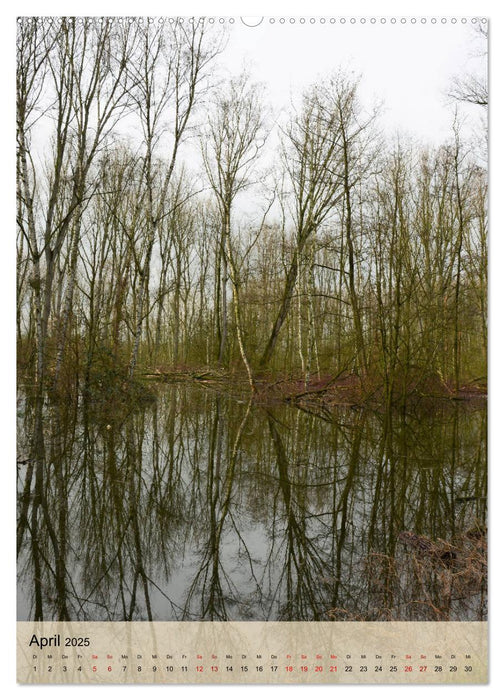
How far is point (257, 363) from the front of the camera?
782 cm

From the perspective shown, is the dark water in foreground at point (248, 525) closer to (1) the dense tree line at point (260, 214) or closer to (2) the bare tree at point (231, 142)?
(1) the dense tree line at point (260, 214)

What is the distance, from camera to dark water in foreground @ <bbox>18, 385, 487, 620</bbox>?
8.39 ft

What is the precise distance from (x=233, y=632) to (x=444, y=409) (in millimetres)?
5178

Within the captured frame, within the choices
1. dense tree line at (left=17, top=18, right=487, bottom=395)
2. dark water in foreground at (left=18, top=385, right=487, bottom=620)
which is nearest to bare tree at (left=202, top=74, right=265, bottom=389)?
dense tree line at (left=17, top=18, right=487, bottom=395)

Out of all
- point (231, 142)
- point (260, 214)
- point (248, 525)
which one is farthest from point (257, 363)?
point (248, 525)

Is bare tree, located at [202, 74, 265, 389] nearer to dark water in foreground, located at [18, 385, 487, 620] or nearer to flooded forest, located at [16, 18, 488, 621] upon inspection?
flooded forest, located at [16, 18, 488, 621]

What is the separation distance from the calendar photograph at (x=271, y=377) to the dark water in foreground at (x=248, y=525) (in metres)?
0.02

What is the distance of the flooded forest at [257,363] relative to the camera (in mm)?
2828

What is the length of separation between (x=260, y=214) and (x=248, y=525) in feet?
12.8

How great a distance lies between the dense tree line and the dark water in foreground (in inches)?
42.5

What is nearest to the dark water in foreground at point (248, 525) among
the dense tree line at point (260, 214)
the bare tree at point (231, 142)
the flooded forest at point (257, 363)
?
the flooded forest at point (257, 363)

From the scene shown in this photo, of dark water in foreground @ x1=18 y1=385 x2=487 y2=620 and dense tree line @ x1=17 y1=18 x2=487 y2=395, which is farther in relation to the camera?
dense tree line @ x1=17 y1=18 x2=487 y2=395

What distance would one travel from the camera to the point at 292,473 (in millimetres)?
4730

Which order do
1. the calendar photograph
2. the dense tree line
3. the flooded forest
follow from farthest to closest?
1. the dense tree line
2. the flooded forest
3. the calendar photograph
